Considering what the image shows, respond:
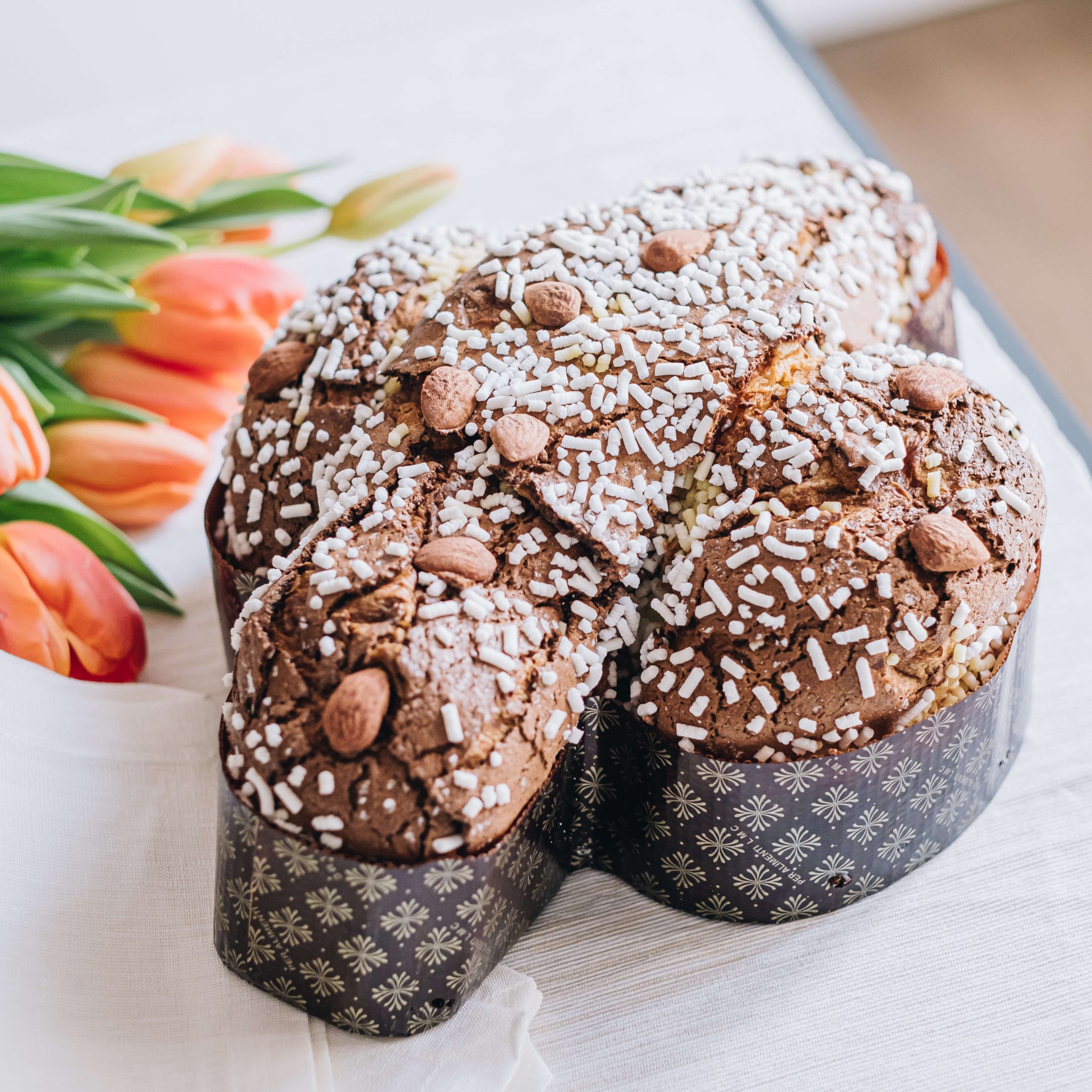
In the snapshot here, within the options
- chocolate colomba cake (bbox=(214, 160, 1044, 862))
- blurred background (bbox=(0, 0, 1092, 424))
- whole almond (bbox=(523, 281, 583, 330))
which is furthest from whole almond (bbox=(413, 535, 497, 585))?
blurred background (bbox=(0, 0, 1092, 424))

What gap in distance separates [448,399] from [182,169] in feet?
2.84

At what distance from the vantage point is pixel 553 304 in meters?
1.14

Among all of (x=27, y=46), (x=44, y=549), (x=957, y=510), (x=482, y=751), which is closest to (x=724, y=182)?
(x=957, y=510)

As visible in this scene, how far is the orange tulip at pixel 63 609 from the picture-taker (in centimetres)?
121

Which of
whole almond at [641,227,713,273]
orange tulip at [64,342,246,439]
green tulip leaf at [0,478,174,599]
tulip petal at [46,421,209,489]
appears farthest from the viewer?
orange tulip at [64,342,246,439]

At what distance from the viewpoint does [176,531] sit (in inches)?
60.8

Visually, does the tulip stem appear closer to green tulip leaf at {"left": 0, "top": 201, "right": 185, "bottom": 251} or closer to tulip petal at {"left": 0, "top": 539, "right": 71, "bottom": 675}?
green tulip leaf at {"left": 0, "top": 201, "right": 185, "bottom": 251}

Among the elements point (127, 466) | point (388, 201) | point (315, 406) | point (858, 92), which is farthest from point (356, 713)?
point (858, 92)

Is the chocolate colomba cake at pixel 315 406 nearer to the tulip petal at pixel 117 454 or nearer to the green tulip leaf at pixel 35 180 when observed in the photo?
the tulip petal at pixel 117 454

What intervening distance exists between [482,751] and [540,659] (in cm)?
10

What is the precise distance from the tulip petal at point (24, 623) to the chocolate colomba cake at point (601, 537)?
216 millimetres

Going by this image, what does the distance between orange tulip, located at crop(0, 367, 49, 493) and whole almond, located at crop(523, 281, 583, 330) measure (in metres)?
0.53

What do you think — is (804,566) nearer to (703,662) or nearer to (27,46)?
(703,662)

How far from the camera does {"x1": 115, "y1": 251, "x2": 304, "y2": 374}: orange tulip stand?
152 cm
